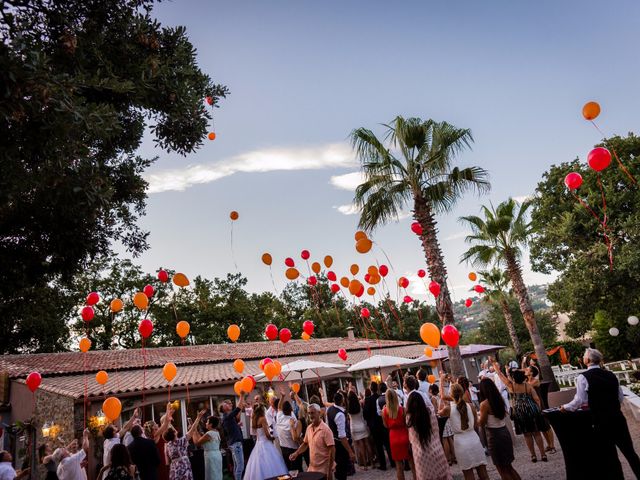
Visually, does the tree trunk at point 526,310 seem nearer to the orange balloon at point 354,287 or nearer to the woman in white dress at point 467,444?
the orange balloon at point 354,287

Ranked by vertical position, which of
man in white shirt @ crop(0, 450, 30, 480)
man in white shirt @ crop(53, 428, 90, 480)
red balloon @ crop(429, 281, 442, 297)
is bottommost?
man in white shirt @ crop(53, 428, 90, 480)

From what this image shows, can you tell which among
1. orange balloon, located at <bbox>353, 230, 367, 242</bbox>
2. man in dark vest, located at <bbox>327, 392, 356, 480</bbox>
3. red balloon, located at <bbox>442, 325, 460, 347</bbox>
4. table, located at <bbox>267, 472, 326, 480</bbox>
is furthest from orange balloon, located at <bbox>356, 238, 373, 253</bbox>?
table, located at <bbox>267, 472, 326, 480</bbox>

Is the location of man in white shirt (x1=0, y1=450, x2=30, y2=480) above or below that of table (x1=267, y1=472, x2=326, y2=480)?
above

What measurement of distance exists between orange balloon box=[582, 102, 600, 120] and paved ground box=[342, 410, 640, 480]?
5.74m

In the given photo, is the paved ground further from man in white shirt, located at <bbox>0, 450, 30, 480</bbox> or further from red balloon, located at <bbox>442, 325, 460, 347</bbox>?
man in white shirt, located at <bbox>0, 450, 30, 480</bbox>

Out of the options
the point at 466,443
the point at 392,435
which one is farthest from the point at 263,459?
the point at 466,443

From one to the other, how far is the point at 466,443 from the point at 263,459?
3.11 meters

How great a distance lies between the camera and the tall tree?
16.4 ft

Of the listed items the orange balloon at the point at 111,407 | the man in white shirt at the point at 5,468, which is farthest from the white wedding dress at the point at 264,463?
the man in white shirt at the point at 5,468

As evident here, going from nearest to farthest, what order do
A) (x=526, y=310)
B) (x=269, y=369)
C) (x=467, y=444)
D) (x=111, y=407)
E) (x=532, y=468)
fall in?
(x=467, y=444) → (x=532, y=468) → (x=111, y=407) → (x=269, y=369) → (x=526, y=310)

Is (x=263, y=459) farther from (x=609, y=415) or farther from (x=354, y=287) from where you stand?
(x=354, y=287)

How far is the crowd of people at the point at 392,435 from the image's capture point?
16.6ft

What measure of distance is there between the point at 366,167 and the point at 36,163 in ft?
25.7

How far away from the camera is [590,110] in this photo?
299 inches
